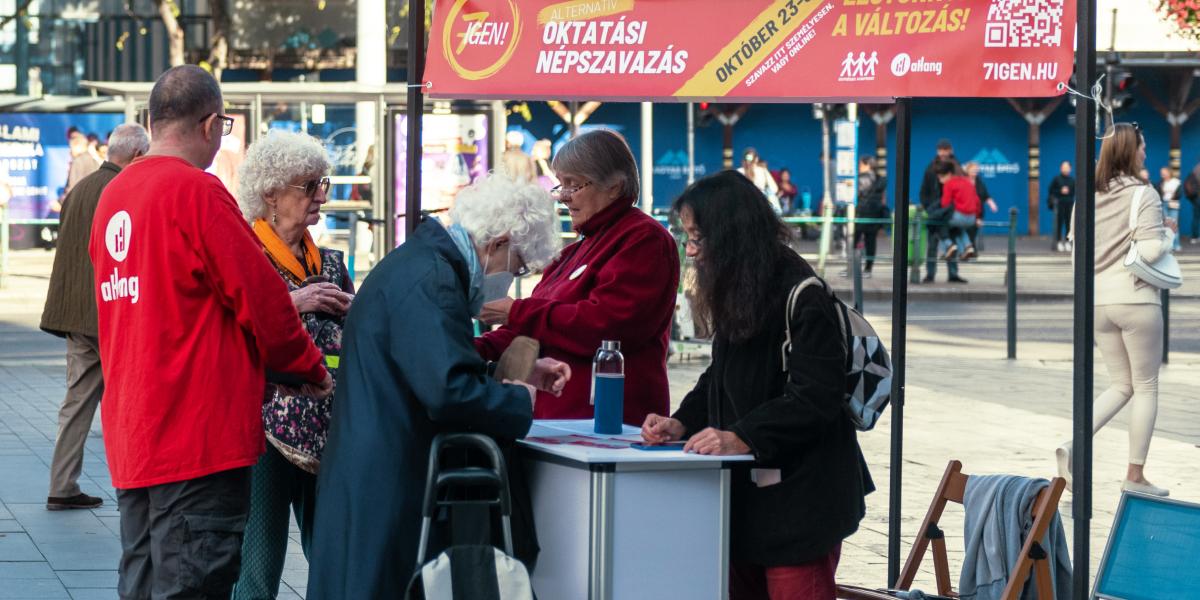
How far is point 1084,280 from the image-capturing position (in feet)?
15.5

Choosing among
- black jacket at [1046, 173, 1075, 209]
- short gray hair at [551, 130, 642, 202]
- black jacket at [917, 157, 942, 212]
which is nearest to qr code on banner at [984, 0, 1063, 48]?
short gray hair at [551, 130, 642, 202]

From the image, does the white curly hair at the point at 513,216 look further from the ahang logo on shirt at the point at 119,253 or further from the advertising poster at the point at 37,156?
the advertising poster at the point at 37,156

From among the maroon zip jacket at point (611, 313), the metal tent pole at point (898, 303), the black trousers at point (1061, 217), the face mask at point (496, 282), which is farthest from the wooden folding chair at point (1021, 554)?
the black trousers at point (1061, 217)

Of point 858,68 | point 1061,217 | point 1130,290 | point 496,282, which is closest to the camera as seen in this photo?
point 496,282

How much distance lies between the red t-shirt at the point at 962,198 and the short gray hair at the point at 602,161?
19932mm

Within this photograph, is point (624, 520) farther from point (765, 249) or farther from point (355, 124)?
point (355, 124)

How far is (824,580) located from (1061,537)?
0.91 meters

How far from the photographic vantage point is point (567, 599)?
4.36 metres

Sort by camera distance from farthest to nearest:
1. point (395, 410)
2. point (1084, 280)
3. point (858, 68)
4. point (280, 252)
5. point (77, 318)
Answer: point (77, 318) → point (858, 68) → point (280, 252) → point (1084, 280) → point (395, 410)

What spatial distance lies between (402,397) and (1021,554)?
6.03 ft

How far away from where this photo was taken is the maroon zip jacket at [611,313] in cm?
517

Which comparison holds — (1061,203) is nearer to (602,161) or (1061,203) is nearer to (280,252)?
(602,161)

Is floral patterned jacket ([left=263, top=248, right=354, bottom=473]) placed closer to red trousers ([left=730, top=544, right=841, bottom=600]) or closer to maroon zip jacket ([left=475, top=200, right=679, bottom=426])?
maroon zip jacket ([left=475, top=200, right=679, bottom=426])

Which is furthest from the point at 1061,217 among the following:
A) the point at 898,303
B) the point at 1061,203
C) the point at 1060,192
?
the point at 898,303
